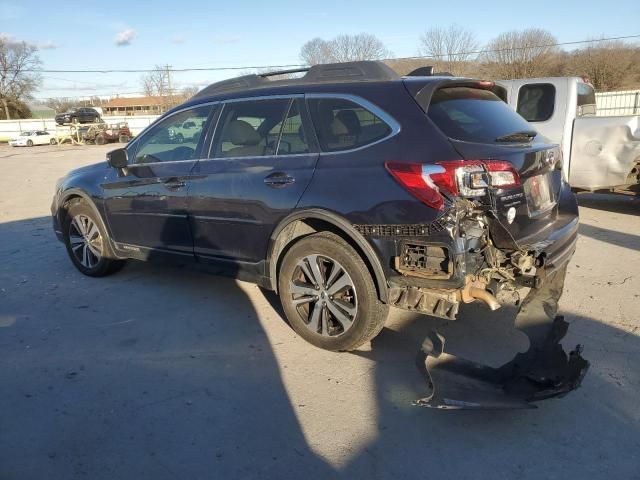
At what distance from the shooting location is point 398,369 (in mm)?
3508

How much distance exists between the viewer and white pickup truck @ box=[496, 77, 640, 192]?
23.7 feet

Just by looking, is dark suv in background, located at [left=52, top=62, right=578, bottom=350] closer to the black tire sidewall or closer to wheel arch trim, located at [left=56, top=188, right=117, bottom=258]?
wheel arch trim, located at [left=56, top=188, right=117, bottom=258]

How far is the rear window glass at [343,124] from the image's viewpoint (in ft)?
11.3

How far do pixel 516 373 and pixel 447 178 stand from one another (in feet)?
3.94

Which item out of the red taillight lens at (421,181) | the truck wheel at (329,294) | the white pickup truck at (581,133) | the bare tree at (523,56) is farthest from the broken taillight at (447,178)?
the bare tree at (523,56)

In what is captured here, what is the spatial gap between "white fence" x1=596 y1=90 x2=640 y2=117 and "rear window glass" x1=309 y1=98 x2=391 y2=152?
1994cm

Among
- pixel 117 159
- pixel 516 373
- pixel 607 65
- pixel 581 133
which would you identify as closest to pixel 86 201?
pixel 117 159

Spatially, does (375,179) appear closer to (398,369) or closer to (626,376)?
(398,369)

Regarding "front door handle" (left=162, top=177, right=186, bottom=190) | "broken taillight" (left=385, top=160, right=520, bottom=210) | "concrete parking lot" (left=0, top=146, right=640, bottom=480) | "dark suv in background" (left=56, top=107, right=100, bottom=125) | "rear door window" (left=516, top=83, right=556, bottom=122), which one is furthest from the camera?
"dark suv in background" (left=56, top=107, right=100, bottom=125)

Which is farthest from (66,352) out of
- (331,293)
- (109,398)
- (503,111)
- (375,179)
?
(503,111)

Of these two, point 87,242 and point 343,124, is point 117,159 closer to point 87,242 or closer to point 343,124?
point 87,242

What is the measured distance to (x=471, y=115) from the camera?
355 cm

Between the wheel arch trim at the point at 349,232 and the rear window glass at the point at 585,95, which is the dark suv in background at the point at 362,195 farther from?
the rear window glass at the point at 585,95

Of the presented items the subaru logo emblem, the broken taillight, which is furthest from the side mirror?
the subaru logo emblem
